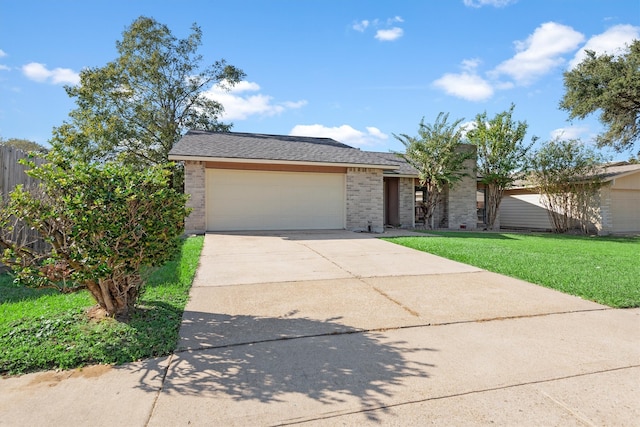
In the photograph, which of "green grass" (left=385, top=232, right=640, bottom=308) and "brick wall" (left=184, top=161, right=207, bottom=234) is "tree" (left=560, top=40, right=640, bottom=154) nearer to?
"green grass" (left=385, top=232, right=640, bottom=308)

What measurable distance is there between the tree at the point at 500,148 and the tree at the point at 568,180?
759mm

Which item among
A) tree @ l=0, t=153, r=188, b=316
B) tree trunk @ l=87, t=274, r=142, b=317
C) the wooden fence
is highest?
the wooden fence

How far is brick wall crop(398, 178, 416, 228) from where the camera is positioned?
16891 millimetres

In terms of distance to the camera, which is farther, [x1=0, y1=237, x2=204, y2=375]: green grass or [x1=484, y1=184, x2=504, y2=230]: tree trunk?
[x1=484, y1=184, x2=504, y2=230]: tree trunk

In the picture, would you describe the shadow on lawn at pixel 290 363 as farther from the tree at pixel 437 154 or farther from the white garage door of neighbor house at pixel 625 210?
the white garage door of neighbor house at pixel 625 210

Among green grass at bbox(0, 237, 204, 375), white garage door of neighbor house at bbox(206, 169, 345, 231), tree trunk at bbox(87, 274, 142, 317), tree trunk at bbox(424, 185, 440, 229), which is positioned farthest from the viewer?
tree trunk at bbox(424, 185, 440, 229)

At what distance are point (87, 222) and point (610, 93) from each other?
20.4 meters

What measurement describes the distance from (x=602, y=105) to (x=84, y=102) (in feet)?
90.3

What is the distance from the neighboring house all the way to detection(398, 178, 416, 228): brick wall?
21.2ft

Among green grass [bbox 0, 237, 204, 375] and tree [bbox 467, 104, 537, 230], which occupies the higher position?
tree [bbox 467, 104, 537, 230]

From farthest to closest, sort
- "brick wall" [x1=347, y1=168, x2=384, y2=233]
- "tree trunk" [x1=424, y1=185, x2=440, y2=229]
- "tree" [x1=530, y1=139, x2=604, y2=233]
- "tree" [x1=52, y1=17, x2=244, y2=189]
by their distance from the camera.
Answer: "tree" [x1=52, y1=17, x2=244, y2=189]
"tree trunk" [x1=424, y1=185, x2=440, y2=229]
"tree" [x1=530, y1=139, x2=604, y2=233]
"brick wall" [x1=347, y1=168, x2=384, y2=233]

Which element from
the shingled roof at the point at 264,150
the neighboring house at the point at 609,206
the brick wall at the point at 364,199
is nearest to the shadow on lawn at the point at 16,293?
the shingled roof at the point at 264,150

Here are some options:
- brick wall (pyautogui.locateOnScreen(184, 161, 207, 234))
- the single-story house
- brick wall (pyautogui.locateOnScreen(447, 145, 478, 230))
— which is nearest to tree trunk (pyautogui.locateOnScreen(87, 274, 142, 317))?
the single-story house

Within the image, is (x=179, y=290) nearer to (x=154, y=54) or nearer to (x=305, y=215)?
(x=305, y=215)
